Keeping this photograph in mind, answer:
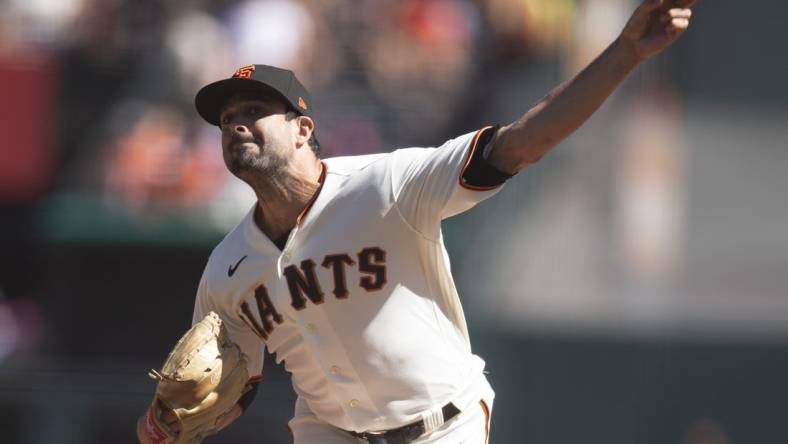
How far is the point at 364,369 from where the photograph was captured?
3984mm

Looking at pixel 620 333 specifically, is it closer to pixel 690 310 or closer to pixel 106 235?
pixel 690 310

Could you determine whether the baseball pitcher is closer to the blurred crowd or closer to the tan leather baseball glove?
the tan leather baseball glove

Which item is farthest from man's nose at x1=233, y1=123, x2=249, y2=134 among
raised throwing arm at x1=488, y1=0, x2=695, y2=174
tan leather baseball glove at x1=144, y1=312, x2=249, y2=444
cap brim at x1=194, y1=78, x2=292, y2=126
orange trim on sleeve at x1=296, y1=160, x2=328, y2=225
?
raised throwing arm at x1=488, y1=0, x2=695, y2=174

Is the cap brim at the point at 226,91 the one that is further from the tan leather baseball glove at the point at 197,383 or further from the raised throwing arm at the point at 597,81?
the raised throwing arm at the point at 597,81

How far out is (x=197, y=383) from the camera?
13.0ft

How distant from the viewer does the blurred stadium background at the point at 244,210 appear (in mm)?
9031

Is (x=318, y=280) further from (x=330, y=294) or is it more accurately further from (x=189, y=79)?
(x=189, y=79)

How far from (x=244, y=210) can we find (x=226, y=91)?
16.4ft

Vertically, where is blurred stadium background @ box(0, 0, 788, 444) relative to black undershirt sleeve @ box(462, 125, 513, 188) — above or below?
below

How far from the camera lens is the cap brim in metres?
3.99

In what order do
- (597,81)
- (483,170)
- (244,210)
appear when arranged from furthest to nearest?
(244,210) → (483,170) → (597,81)

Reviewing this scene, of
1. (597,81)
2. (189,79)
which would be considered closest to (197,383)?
(597,81)

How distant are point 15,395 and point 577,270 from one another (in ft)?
14.1

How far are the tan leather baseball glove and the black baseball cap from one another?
67cm
